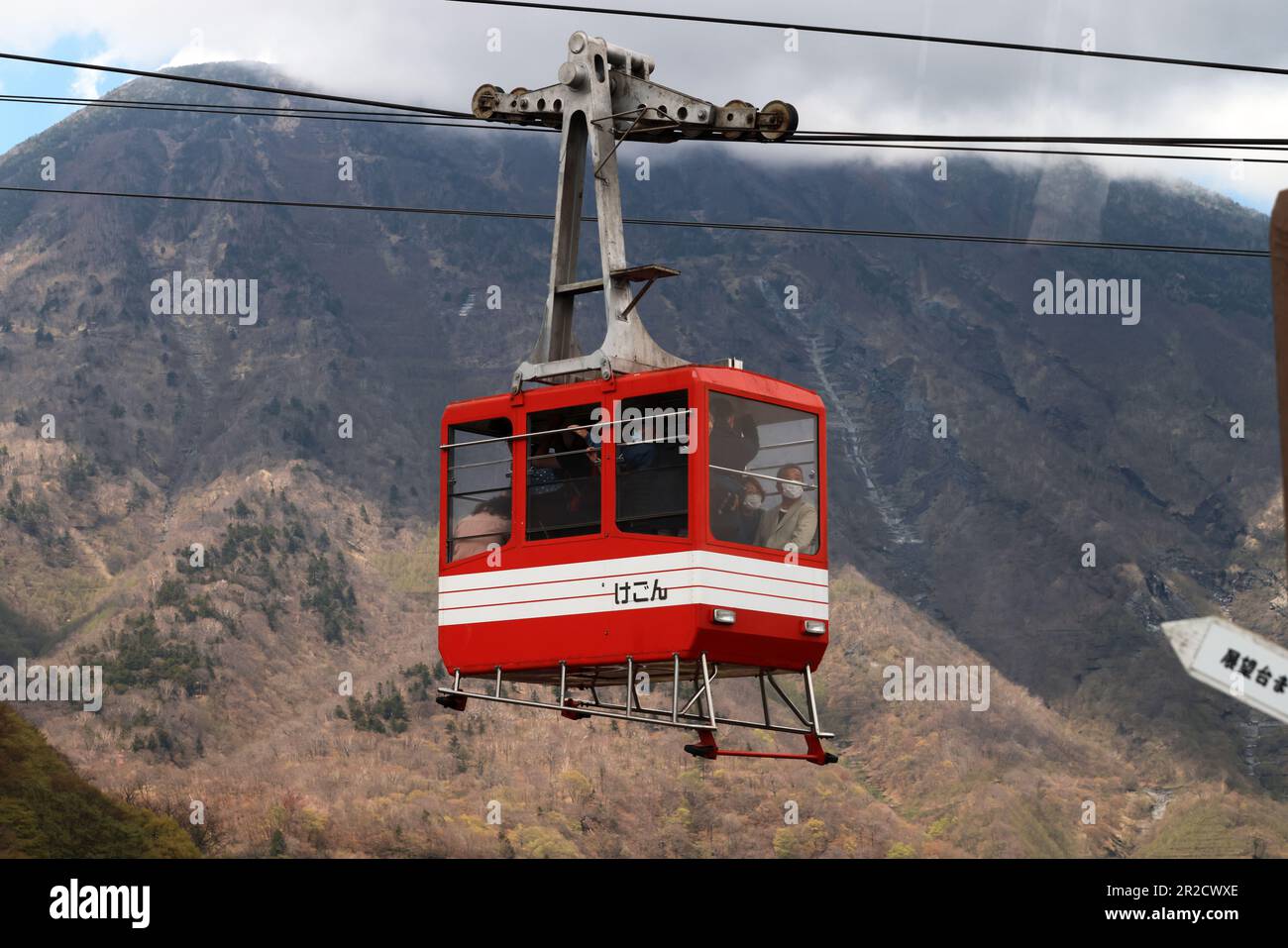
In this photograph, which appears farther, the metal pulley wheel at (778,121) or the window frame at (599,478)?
the metal pulley wheel at (778,121)

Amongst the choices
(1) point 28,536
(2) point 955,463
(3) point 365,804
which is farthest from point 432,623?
(2) point 955,463

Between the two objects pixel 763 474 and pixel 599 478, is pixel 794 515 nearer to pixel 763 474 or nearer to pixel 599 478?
pixel 763 474

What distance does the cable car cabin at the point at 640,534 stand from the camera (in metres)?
16.9

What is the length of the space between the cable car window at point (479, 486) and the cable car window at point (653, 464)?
150cm

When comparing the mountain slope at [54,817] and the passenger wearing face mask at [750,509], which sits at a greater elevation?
the passenger wearing face mask at [750,509]

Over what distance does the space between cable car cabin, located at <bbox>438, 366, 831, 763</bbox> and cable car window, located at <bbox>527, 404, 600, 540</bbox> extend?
0.06ft

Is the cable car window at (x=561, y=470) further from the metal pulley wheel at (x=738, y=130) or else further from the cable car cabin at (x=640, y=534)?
the metal pulley wheel at (x=738, y=130)

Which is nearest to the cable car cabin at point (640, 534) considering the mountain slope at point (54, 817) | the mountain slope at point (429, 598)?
the mountain slope at point (54, 817)

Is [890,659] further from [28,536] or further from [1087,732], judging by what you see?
[28,536]

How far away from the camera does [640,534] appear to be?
56.0ft

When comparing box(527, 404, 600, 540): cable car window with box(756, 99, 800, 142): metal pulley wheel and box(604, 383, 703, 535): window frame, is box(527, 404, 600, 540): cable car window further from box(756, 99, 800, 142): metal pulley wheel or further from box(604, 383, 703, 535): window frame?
box(756, 99, 800, 142): metal pulley wheel

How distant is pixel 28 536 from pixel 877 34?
440 feet

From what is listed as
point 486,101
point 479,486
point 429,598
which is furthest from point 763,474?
point 429,598

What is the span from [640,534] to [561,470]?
129cm
